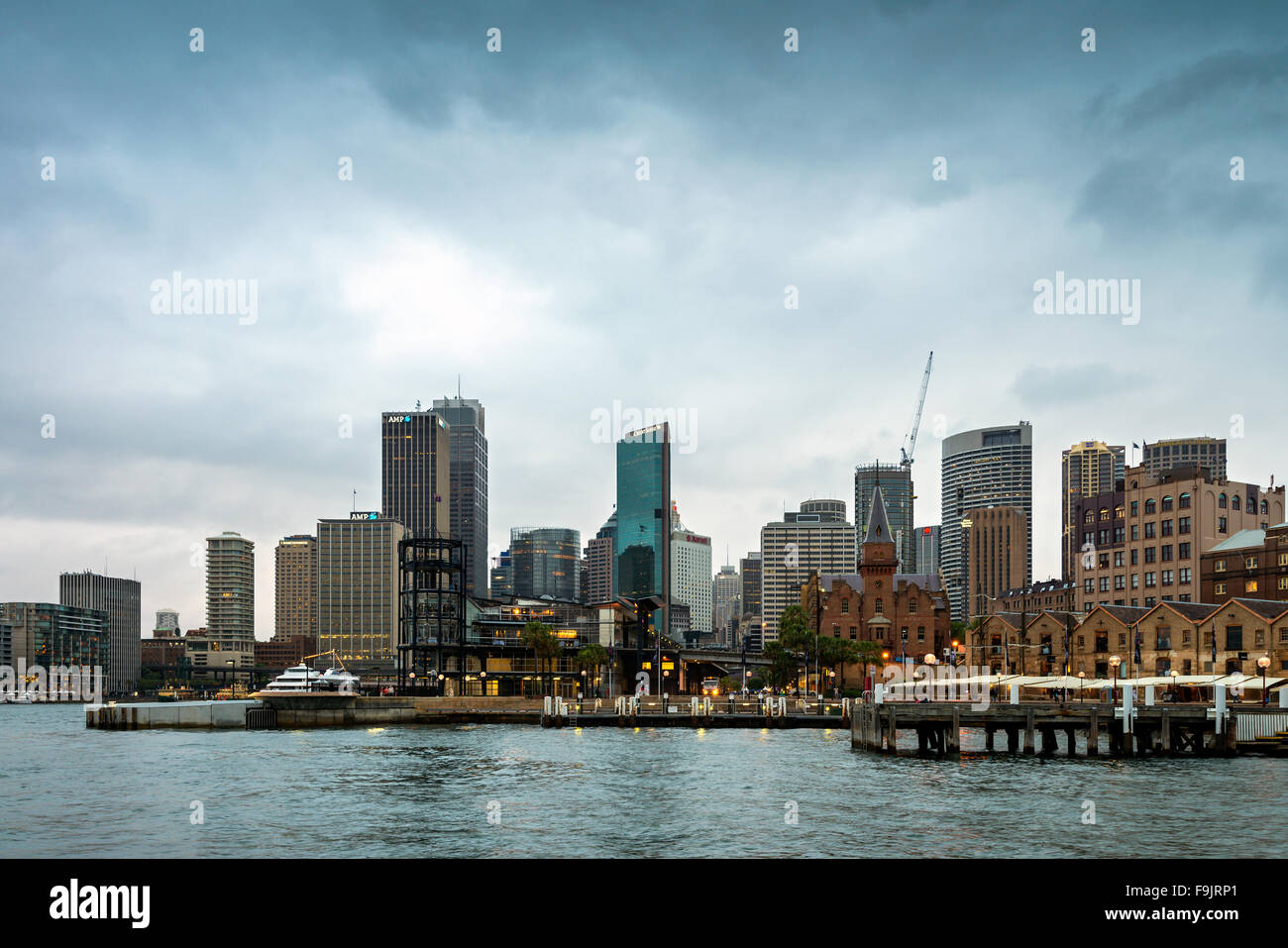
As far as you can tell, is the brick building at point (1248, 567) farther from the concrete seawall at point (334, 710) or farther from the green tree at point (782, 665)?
the concrete seawall at point (334, 710)

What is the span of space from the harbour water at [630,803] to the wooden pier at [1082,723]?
2636mm

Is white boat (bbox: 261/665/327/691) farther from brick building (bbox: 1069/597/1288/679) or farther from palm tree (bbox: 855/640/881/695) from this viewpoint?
brick building (bbox: 1069/597/1288/679)

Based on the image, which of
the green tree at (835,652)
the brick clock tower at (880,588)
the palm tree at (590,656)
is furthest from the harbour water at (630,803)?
the palm tree at (590,656)

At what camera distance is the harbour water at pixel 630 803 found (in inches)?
1690

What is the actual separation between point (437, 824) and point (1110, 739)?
54074 mm

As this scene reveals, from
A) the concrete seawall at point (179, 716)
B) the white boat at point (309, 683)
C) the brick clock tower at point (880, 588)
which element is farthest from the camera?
the brick clock tower at point (880, 588)

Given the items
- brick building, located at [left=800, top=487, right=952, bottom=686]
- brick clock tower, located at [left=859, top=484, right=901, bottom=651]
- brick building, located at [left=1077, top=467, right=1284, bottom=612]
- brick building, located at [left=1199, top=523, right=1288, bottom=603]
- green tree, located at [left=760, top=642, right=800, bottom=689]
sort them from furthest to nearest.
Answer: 1. brick clock tower, located at [left=859, top=484, right=901, bottom=651]
2. brick building, located at [left=800, top=487, right=952, bottom=686]
3. brick building, located at [left=1077, top=467, right=1284, bottom=612]
4. green tree, located at [left=760, top=642, right=800, bottom=689]
5. brick building, located at [left=1199, top=523, right=1288, bottom=603]

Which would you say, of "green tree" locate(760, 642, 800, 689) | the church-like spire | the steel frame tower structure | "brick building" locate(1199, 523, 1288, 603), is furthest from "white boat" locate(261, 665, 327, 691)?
"brick building" locate(1199, 523, 1288, 603)

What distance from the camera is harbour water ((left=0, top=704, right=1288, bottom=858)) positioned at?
141 feet

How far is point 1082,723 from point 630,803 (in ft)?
137

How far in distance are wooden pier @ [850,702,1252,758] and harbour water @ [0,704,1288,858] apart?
264 centimetres
